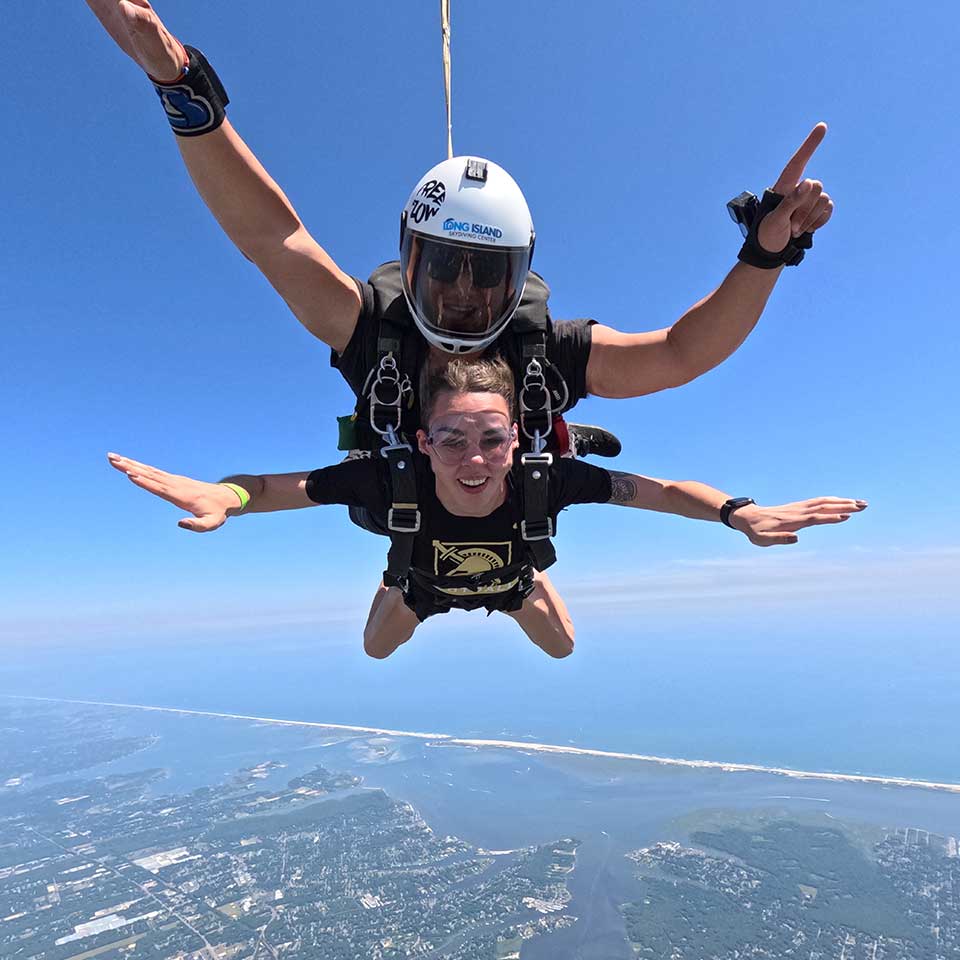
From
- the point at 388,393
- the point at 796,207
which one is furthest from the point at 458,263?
the point at 796,207

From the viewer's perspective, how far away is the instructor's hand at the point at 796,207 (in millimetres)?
2012

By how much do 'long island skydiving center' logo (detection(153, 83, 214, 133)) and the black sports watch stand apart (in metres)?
2.71

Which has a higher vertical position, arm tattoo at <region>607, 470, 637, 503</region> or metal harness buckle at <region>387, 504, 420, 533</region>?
arm tattoo at <region>607, 470, 637, 503</region>

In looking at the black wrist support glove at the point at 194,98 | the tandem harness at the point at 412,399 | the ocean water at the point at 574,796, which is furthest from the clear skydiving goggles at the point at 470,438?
the ocean water at the point at 574,796

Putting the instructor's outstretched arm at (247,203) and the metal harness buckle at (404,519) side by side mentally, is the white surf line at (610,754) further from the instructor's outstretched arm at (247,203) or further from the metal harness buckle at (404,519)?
the instructor's outstretched arm at (247,203)

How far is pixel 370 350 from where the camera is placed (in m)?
2.62

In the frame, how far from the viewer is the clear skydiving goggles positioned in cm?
264

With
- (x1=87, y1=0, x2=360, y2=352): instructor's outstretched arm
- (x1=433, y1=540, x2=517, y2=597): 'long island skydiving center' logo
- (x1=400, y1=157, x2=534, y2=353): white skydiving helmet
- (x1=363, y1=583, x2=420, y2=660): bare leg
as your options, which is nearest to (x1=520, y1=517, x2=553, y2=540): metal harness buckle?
(x1=433, y1=540, x2=517, y2=597): 'long island skydiving center' logo

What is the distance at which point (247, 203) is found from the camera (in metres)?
2.05

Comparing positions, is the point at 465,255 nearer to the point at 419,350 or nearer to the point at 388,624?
the point at 419,350

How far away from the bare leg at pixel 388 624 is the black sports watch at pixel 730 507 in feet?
7.84

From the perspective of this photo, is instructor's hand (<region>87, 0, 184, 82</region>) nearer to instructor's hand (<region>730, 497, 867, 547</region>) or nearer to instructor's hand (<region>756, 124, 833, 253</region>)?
instructor's hand (<region>756, 124, 833, 253</region>)

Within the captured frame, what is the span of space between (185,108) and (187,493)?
130 cm

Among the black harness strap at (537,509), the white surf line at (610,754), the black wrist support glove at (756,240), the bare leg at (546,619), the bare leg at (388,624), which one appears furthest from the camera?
the white surf line at (610,754)
